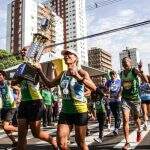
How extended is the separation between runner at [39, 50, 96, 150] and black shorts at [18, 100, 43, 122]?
109 cm

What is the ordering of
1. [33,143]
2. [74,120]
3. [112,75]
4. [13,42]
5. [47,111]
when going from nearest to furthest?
[74,120]
[33,143]
[112,75]
[47,111]
[13,42]

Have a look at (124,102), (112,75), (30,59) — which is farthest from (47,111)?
(30,59)

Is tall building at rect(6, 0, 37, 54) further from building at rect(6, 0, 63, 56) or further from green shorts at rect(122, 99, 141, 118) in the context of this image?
green shorts at rect(122, 99, 141, 118)

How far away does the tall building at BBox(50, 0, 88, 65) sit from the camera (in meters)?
176

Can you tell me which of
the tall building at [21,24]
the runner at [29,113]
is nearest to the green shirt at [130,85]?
the runner at [29,113]

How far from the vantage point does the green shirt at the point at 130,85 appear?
852 cm

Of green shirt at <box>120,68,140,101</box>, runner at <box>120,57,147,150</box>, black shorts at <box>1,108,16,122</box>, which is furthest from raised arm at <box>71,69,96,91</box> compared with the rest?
black shorts at <box>1,108,16,122</box>

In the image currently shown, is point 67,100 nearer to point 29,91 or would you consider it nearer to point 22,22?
point 29,91

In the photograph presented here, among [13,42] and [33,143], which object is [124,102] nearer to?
[33,143]

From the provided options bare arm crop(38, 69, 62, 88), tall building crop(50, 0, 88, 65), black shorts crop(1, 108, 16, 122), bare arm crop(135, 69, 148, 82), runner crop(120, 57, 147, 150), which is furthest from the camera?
tall building crop(50, 0, 88, 65)

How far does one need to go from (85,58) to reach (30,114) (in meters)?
172

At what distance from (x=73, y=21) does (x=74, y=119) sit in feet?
568

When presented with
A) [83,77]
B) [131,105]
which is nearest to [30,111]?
[83,77]

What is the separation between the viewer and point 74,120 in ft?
18.1
